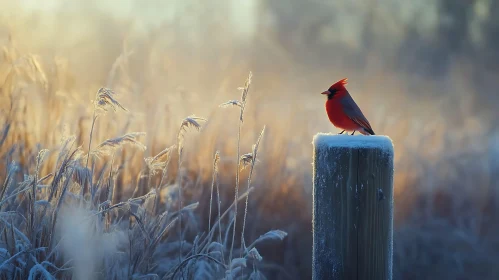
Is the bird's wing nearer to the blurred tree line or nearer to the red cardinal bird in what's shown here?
the red cardinal bird

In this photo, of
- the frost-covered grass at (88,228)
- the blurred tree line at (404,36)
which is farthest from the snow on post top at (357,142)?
the blurred tree line at (404,36)

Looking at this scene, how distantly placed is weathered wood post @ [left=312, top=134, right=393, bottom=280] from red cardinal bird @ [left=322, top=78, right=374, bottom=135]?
29.1 inches

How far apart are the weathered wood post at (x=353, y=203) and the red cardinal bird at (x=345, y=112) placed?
740 mm

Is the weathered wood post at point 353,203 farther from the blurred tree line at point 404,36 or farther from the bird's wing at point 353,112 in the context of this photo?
the blurred tree line at point 404,36

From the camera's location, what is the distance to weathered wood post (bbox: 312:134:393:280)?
1975 millimetres

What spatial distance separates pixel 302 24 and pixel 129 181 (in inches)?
354

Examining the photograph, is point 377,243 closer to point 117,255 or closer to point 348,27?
point 117,255

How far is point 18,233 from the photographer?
2373mm

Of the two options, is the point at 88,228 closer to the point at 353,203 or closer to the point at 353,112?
the point at 353,203

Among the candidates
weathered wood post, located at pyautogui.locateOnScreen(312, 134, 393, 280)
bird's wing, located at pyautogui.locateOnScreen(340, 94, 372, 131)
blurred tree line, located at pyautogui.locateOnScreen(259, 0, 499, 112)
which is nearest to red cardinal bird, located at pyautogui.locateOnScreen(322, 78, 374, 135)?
bird's wing, located at pyautogui.locateOnScreen(340, 94, 372, 131)

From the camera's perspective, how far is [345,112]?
277 cm

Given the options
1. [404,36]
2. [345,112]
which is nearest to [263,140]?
[345,112]

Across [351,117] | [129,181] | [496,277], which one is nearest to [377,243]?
[351,117]

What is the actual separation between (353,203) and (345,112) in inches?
33.3
